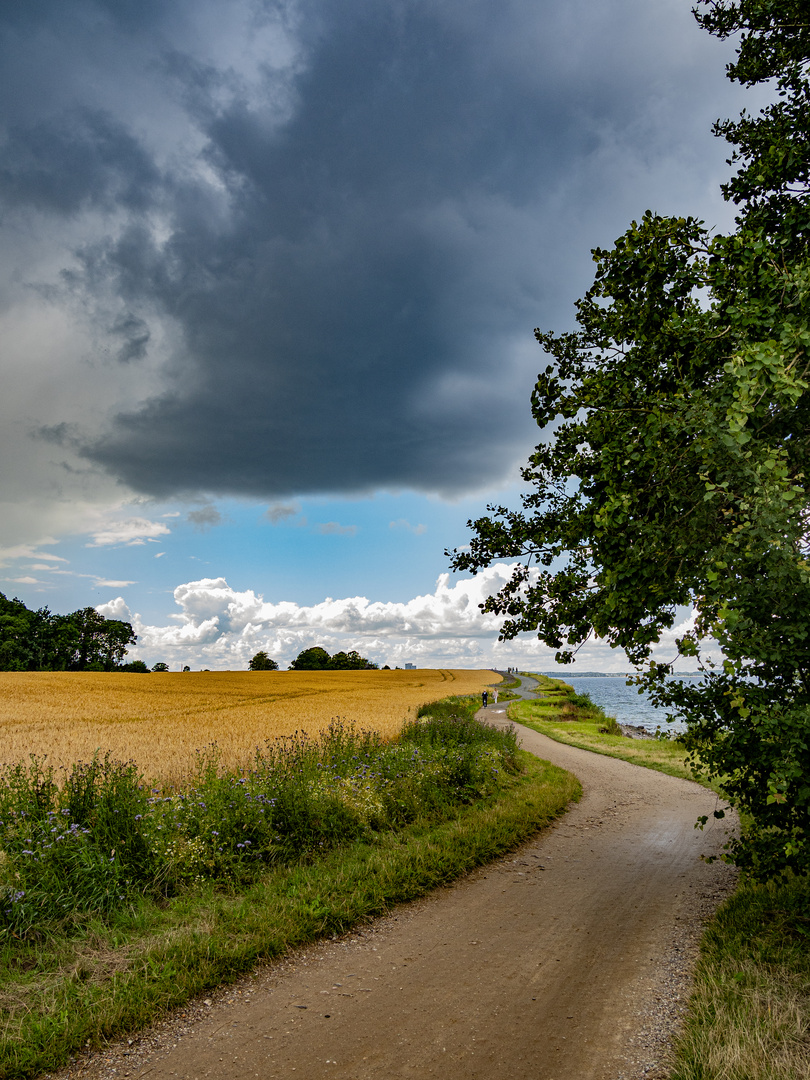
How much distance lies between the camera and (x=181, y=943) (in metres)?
5.39

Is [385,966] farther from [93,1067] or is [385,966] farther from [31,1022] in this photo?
[31,1022]

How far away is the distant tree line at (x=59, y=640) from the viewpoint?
275 ft

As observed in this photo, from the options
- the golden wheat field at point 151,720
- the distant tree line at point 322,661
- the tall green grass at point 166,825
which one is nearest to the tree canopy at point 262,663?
the distant tree line at point 322,661

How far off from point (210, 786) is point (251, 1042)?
4.72m

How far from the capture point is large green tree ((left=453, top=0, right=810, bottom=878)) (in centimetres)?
469

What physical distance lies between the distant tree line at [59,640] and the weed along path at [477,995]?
306ft

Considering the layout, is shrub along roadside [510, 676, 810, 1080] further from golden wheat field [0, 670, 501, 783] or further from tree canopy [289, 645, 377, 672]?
tree canopy [289, 645, 377, 672]

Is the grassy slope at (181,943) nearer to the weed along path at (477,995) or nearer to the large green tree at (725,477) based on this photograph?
the weed along path at (477,995)

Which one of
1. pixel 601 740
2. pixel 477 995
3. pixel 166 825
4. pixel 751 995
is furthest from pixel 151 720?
pixel 751 995

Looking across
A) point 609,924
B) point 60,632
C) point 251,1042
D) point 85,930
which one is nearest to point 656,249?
point 609,924

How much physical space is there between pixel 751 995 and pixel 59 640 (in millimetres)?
105945

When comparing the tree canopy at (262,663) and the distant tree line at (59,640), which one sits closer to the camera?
the distant tree line at (59,640)

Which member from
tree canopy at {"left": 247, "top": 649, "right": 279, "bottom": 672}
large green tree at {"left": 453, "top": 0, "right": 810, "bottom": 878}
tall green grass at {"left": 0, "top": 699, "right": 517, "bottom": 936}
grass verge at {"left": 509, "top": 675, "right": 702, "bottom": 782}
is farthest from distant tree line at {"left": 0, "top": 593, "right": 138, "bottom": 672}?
large green tree at {"left": 453, "top": 0, "right": 810, "bottom": 878}

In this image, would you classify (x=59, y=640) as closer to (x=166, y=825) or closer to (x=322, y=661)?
(x=322, y=661)
